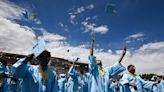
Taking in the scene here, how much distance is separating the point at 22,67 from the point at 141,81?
8.00 meters

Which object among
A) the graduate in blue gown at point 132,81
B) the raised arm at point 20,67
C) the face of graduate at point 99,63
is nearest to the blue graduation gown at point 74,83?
the graduate in blue gown at point 132,81

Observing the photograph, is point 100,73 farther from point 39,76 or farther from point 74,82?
point 74,82

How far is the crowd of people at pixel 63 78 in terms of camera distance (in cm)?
679

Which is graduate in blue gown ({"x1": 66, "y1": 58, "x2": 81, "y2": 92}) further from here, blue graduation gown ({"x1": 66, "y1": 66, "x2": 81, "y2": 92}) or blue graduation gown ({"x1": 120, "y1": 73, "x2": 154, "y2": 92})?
blue graduation gown ({"x1": 120, "y1": 73, "x2": 154, "y2": 92})

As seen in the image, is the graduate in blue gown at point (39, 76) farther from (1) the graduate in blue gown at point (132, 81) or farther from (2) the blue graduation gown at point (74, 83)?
(2) the blue graduation gown at point (74, 83)

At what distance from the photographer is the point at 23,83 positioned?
22.7ft

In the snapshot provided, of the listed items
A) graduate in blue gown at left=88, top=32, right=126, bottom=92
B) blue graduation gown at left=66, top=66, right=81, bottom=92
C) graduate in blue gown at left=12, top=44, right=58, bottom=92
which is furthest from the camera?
blue graduation gown at left=66, top=66, right=81, bottom=92

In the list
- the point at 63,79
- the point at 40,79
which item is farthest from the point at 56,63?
the point at 40,79

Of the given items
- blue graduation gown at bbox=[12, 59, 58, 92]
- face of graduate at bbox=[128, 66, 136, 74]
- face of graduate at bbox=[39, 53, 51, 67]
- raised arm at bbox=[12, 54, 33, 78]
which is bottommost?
blue graduation gown at bbox=[12, 59, 58, 92]

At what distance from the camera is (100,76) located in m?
11.3

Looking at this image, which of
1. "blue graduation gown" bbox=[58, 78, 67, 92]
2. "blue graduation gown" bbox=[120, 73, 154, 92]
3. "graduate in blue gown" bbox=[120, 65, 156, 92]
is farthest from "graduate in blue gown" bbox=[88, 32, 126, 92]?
"blue graduation gown" bbox=[58, 78, 67, 92]

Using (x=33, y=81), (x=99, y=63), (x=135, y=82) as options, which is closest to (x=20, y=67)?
(x=33, y=81)

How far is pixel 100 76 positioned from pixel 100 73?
102 mm

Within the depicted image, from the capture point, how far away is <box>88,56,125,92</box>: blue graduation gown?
1100 centimetres
